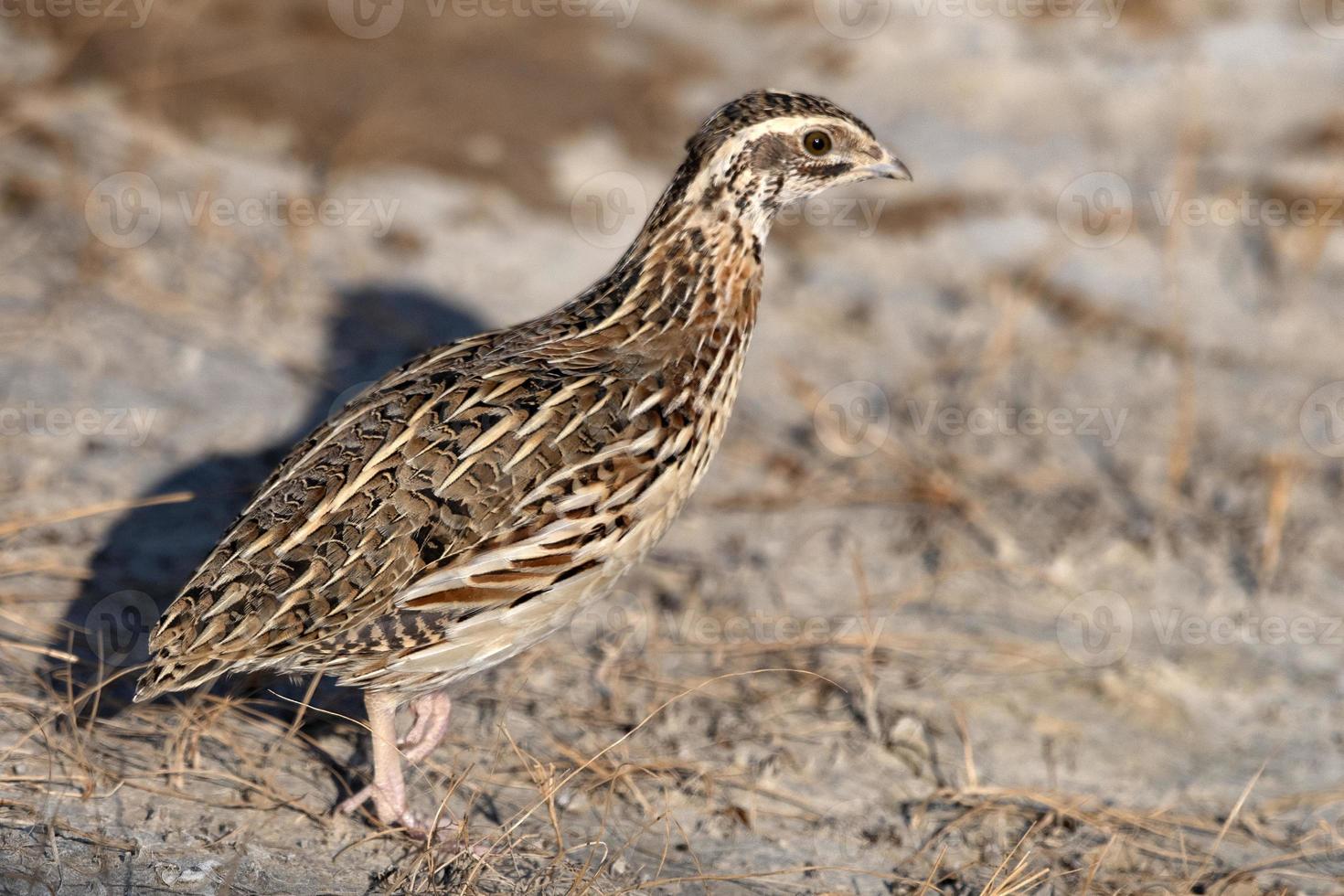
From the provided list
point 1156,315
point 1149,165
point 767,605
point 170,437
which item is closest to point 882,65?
point 1149,165

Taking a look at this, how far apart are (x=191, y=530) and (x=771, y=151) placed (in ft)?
10.0

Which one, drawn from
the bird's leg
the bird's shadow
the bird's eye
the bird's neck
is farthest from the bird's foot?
the bird's eye

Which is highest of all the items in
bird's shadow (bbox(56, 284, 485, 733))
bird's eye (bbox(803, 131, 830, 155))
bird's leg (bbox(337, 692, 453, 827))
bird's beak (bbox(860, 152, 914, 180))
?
bird's eye (bbox(803, 131, 830, 155))

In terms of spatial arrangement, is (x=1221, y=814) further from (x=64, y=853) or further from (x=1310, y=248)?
(x=1310, y=248)

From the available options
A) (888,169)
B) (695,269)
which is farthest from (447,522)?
(888,169)

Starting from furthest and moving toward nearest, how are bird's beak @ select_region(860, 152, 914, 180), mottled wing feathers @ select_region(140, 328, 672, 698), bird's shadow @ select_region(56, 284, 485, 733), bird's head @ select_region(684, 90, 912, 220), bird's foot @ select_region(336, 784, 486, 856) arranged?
1. bird's shadow @ select_region(56, 284, 485, 733)
2. bird's beak @ select_region(860, 152, 914, 180)
3. bird's head @ select_region(684, 90, 912, 220)
4. bird's foot @ select_region(336, 784, 486, 856)
5. mottled wing feathers @ select_region(140, 328, 672, 698)

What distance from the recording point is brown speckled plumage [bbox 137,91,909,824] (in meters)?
4.09

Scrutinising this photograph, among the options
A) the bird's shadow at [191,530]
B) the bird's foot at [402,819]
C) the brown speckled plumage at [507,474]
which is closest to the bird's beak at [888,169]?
the brown speckled plumage at [507,474]

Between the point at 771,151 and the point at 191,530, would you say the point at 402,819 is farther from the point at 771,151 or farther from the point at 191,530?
the point at 771,151

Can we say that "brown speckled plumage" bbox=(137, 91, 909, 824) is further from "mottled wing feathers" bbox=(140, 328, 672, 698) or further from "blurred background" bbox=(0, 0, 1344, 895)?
"blurred background" bbox=(0, 0, 1344, 895)

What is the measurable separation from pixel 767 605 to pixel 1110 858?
77.1 inches

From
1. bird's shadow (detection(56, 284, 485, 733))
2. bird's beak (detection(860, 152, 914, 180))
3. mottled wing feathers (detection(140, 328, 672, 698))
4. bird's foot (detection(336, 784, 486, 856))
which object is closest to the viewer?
mottled wing feathers (detection(140, 328, 672, 698))

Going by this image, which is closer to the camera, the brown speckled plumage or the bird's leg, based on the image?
the brown speckled plumage

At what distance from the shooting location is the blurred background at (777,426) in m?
4.66
